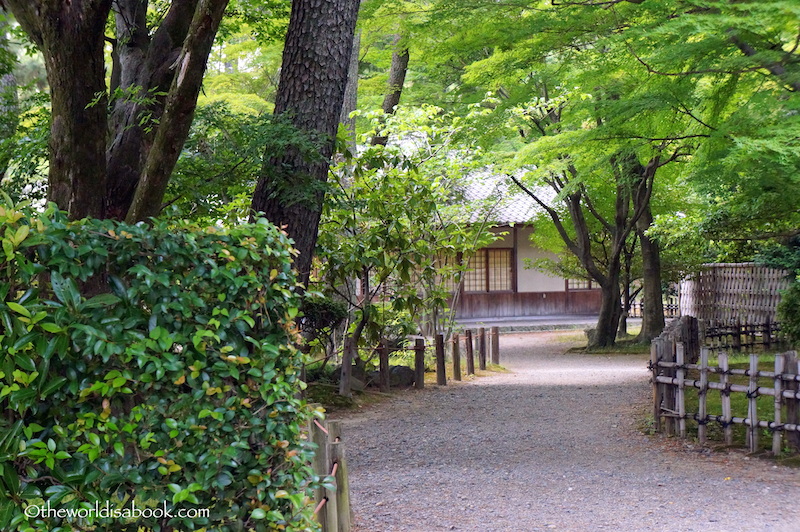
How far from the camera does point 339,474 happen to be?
164 inches

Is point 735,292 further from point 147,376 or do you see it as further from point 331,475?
point 147,376

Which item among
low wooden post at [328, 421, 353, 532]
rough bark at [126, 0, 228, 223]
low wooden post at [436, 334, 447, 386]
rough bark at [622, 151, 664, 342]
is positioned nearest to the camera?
low wooden post at [328, 421, 353, 532]

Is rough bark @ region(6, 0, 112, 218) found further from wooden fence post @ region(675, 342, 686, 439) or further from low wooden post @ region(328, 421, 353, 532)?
wooden fence post @ region(675, 342, 686, 439)

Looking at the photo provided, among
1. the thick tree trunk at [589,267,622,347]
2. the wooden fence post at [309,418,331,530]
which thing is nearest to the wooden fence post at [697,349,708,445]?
the wooden fence post at [309,418,331,530]

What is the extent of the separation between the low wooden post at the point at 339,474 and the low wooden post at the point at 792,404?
430cm

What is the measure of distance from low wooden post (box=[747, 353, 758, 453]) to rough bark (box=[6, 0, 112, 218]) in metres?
5.56

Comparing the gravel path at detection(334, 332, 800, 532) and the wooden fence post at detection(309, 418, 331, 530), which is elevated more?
the wooden fence post at detection(309, 418, 331, 530)

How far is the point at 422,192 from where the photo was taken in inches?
415

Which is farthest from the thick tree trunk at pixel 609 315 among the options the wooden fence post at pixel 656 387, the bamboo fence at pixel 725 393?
the wooden fence post at pixel 656 387

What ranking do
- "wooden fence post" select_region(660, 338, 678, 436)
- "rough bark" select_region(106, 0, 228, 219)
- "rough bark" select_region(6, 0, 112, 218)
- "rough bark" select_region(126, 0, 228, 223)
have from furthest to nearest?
"wooden fence post" select_region(660, 338, 678, 436) → "rough bark" select_region(106, 0, 228, 219) → "rough bark" select_region(6, 0, 112, 218) → "rough bark" select_region(126, 0, 228, 223)

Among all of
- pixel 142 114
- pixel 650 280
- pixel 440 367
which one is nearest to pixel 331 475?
pixel 142 114

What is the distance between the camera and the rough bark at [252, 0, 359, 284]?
6773 mm

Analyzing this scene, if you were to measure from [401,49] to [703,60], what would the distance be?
7447 mm

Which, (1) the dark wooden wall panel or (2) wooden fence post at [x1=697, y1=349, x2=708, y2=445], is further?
(1) the dark wooden wall panel
